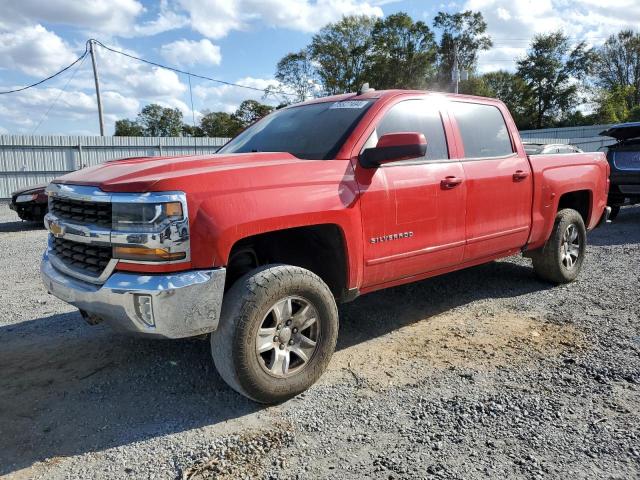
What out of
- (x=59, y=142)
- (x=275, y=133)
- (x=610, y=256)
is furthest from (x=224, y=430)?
(x=59, y=142)

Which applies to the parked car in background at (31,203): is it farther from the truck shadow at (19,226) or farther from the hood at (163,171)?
the hood at (163,171)

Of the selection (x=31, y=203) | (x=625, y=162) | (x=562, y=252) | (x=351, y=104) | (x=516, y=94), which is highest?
(x=516, y=94)

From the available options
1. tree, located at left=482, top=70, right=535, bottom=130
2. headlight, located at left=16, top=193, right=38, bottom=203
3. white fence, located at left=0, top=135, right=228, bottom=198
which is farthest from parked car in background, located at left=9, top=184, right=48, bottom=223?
tree, located at left=482, top=70, right=535, bottom=130

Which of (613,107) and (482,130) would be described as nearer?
(482,130)

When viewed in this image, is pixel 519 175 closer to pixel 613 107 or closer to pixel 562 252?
pixel 562 252

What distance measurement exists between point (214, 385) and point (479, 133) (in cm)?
307

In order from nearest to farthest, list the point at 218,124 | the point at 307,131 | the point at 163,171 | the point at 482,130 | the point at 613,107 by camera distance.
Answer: the point at 163,171
the point at 307,131
the point at 482,130
the point at 613,107
the point at 218,124

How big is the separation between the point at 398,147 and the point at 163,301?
5.64ft

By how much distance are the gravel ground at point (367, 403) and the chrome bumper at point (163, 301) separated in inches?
23.5

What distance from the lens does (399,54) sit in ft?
157

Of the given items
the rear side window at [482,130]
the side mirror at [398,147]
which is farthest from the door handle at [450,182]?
the side mirror at [398,147]

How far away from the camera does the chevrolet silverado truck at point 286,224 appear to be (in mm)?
2672

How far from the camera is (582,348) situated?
3.77 metres

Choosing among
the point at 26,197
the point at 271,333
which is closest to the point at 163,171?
the point at 271,333
